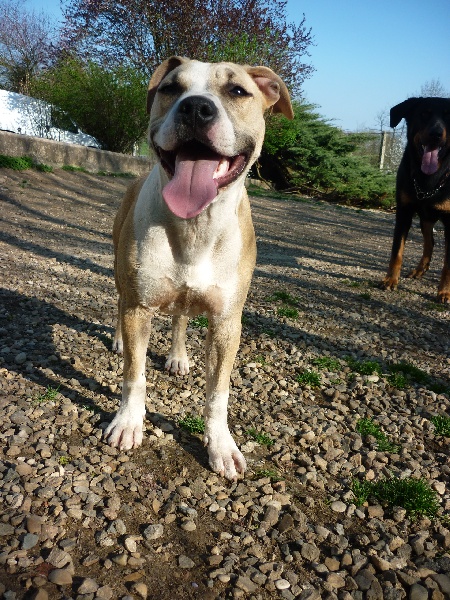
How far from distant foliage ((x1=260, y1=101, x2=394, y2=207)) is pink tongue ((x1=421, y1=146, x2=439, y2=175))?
12.9m

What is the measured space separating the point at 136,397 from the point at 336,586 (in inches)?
55.5

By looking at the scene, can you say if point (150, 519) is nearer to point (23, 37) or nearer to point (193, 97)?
point (193, 97)

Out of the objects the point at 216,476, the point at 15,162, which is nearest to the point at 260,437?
the point at 216,476

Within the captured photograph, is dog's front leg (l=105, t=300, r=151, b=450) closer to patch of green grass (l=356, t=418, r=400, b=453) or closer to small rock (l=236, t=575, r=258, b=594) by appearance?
small rock (l=236, t=575, r=258, b=594)

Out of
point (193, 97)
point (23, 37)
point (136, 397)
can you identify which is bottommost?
point (136, 397)

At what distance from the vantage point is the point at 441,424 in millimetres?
3412

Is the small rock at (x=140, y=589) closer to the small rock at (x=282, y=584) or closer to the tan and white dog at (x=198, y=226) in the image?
the small rock at (x=282, y=584)

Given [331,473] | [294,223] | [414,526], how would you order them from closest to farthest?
[414,526] < [331,473] < [294,223]

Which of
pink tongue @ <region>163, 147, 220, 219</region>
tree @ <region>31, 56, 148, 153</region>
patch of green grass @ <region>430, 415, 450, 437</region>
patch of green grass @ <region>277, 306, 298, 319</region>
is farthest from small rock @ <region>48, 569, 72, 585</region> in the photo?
tree @ <region>31, 56, 148, 153</region>

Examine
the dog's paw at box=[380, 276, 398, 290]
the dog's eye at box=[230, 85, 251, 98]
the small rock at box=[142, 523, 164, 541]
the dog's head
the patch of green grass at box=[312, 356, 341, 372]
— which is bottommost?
the small rock at box=[142, 523, 164, 541]

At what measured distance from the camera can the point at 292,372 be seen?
4.06 metres

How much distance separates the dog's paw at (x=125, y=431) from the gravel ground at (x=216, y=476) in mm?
65

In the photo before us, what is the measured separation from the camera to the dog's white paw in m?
2.70

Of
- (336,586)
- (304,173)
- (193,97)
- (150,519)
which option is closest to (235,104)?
(193,97)
